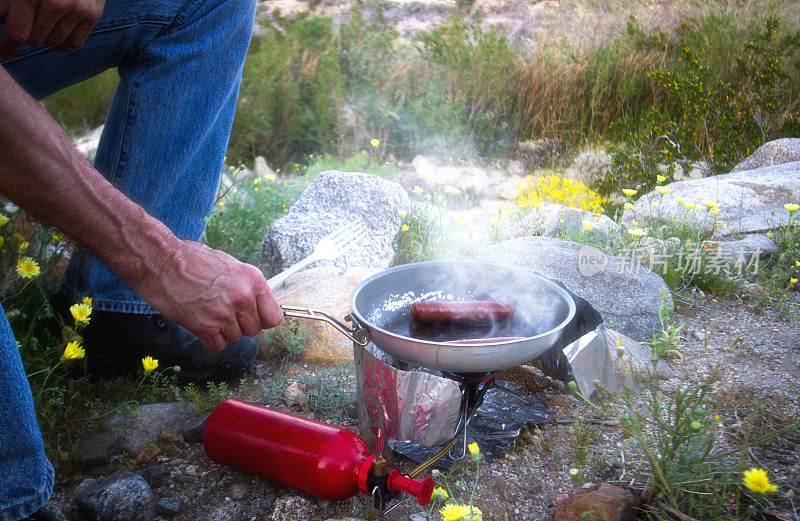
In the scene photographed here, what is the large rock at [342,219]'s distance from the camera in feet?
10.6

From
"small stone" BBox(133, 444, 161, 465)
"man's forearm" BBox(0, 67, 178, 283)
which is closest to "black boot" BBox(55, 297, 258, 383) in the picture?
"small stone" BBox(133, 444, 161, 465)

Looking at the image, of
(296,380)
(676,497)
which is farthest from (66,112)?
(676,497)

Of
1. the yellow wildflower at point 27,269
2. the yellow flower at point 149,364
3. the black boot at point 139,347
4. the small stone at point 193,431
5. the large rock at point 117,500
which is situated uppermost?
the yellow wildflower at point 27,269

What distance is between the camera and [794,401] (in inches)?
85.7

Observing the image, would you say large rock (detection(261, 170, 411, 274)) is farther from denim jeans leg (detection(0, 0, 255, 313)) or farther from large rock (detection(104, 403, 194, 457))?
large rock (detection(104, 403, 194, 457))

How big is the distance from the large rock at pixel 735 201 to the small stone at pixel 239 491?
309 cm

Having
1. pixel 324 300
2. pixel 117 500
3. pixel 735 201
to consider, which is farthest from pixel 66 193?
pixel 735 201

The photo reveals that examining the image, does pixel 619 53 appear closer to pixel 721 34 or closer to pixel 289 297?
pixel 721 34

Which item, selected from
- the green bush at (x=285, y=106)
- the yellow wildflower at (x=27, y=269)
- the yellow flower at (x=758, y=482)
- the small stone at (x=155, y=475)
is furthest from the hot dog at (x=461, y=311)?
the green bush at (x=285, y=106)

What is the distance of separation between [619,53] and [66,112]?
694 centimetres

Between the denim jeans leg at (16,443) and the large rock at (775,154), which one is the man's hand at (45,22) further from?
the large rock at (775,154)

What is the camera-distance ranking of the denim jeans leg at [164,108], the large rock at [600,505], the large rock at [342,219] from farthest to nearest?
the large rock at [342,219] < the denim jeans leg at [164,108] < the large rock at [600,505]

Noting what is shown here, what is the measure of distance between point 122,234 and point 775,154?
5440mm

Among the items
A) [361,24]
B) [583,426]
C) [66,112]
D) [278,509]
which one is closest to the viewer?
[278,509]
